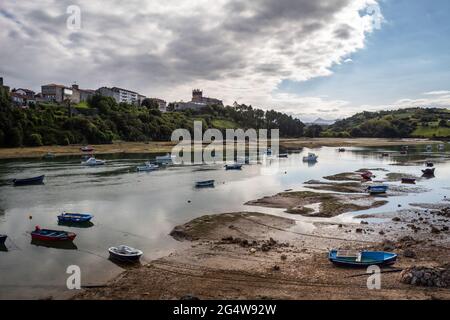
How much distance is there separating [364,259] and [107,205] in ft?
104

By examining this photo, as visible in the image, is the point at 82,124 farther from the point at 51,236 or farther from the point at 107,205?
the point at 51,236

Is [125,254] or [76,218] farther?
[76,218]

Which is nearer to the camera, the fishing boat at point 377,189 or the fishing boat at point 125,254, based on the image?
the fishing boat at point 125,254

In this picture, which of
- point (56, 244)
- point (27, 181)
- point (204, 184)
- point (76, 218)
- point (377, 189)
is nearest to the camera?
point (56, 244)

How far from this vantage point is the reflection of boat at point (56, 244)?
31.0m

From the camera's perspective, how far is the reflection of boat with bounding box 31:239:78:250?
31047mm

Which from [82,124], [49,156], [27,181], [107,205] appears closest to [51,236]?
[107,205]

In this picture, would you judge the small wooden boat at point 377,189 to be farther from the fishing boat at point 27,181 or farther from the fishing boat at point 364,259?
the fishing boat at point 27,181

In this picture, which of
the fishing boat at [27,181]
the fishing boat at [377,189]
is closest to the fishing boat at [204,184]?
the fishing boat at [377,189]

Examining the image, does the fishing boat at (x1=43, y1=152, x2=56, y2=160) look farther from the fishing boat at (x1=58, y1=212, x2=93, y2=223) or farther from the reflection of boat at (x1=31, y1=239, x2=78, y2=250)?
the reflection of boat at (x1=31, y1=239, x2=78, y2=250)

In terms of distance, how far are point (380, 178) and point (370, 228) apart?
38.7 metres

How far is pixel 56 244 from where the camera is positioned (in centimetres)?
3167

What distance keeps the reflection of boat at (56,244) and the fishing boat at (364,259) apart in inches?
785
